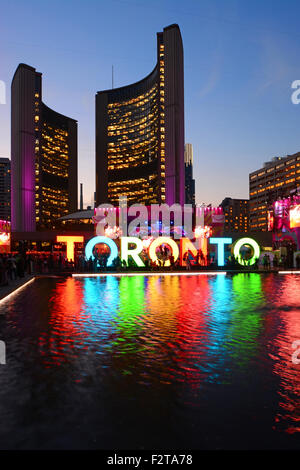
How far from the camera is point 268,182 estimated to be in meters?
160

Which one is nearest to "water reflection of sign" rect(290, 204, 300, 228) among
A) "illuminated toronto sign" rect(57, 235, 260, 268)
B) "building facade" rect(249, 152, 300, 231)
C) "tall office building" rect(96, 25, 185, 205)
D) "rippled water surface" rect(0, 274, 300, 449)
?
"illuminated toronto sign" rect(57, 235, 260, 268)

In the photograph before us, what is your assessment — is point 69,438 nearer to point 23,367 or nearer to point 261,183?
point 23,367

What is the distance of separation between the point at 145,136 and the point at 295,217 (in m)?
84.7

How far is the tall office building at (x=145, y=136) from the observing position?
77.6m

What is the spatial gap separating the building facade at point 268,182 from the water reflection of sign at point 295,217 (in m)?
95.4

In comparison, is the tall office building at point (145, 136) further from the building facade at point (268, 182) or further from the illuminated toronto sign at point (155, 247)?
the building facade at point (268, 182)

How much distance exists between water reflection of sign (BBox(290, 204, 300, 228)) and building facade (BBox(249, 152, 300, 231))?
9545 centimetres

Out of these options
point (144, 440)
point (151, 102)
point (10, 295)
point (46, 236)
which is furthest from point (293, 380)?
point (151, 102)

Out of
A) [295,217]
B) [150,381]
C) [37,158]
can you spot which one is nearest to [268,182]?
[37,158]

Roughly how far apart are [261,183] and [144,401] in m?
173

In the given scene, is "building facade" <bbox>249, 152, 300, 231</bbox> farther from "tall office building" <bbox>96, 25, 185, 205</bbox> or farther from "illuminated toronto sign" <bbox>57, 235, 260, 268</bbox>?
"illuminated toronto sign" <bbox>57, 235, 260, 268</bbox>

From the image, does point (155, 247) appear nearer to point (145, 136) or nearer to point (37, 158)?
point (145, 136)

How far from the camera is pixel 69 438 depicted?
339 cm

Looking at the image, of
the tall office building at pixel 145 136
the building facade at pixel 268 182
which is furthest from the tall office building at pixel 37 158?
the building facade at pixel 268 182
